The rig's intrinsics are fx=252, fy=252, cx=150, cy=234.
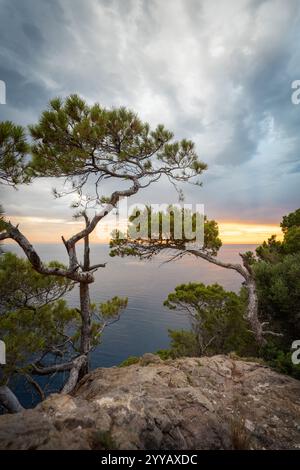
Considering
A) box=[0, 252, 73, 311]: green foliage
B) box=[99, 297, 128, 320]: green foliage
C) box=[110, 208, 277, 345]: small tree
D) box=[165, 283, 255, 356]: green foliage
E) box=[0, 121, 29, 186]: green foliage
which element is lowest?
box=[165, 283, 255, 356]: green foliage

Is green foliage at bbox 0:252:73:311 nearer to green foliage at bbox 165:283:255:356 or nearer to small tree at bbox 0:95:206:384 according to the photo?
small tree at bbox 0:95:206:384

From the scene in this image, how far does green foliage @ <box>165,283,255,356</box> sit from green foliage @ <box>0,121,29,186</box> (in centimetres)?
917

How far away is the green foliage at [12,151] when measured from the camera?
3.98 metres

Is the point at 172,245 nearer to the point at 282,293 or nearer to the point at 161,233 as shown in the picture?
the point at 161,233

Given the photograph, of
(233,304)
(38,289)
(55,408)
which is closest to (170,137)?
(38,289)

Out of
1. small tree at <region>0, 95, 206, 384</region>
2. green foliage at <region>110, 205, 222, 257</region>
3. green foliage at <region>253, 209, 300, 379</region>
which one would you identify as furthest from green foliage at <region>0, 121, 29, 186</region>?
green foliage at <region>253, 209, 300, 379</region>

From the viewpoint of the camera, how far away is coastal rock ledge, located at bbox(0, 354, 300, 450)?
8.41 ft

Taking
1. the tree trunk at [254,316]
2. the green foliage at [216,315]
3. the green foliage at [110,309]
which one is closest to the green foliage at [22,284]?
A: the green foliage at [110,309]

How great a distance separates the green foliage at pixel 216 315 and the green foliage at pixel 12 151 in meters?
9.17

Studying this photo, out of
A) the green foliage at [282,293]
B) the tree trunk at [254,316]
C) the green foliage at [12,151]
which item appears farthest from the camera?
the tree trunk at [254,316]

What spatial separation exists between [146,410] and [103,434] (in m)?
1.00

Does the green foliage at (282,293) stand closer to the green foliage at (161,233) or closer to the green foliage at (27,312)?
the green foliage at (161,233)

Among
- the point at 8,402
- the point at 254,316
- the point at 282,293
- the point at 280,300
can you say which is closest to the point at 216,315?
the point at 254,316

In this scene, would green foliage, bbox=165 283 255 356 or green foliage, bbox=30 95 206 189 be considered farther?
green foliage, bbox=165 283 255 356
